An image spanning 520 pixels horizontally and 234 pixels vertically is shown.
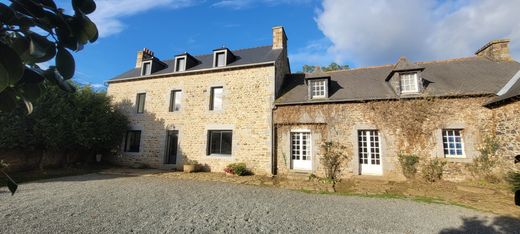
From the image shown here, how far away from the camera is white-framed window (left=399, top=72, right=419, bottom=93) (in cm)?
1038

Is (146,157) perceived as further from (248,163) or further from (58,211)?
(58,211)

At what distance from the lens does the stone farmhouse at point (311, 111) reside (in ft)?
30.7

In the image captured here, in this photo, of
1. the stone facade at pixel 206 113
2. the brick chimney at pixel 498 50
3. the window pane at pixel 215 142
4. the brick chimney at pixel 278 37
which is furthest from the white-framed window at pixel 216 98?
the brick chimney at pixel 498 50

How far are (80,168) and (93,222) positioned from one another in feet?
33.8

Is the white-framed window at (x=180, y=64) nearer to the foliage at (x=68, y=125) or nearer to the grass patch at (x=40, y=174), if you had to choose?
the foliage at (x=68, y=125)

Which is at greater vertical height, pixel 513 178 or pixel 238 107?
pixel 238 107

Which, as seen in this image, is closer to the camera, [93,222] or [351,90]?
[93,222]

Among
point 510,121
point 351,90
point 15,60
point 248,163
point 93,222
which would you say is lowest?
point 93,222

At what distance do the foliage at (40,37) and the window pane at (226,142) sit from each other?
1145 cm

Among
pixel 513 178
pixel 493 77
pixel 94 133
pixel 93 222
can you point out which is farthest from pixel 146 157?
pixel 493 77

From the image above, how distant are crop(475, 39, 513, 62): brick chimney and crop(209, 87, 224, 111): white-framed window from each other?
14.3 meters

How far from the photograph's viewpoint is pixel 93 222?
4.80 meters

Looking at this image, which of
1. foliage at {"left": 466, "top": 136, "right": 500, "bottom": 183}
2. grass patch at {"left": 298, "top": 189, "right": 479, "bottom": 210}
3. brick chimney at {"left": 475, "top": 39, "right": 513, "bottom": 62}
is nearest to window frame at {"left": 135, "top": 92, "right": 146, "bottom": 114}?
grass patch at {"left": 298, "top": 189, "right": 479, "bottom": 210}

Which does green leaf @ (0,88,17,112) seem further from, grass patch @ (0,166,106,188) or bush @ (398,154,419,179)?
grass patch @ (0,166,106,188)
